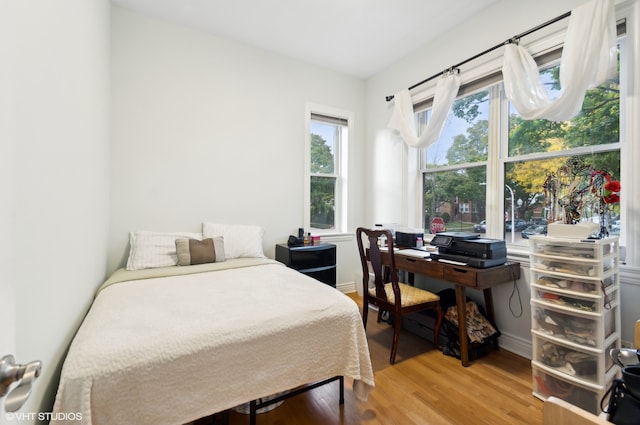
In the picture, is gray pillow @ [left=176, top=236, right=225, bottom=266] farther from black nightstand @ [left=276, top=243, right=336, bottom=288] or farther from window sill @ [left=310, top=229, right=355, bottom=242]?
window sill @ [left=310, top=229, right=355, bottom=242]

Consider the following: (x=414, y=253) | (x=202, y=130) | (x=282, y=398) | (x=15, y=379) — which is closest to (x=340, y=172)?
(x=414, y=253)

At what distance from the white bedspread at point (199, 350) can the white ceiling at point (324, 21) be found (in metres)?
2.45

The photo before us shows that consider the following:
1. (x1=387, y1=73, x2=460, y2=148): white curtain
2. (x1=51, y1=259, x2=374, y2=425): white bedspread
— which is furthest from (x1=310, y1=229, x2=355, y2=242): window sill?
(x1=51, y1=259, x2=374, y2=425): white bedspread

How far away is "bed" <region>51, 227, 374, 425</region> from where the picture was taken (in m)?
1.01

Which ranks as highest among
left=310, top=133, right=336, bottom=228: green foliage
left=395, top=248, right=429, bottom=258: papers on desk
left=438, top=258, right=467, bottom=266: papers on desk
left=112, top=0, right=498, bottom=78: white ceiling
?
left=112, top=0, right=498, bottom=78: white ceiling

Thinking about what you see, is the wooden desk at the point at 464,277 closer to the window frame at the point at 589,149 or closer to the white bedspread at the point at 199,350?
the window frame at the point at 589,149

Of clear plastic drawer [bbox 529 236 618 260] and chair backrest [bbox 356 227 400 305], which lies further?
chair backrest [bbox 356 227 400 305]

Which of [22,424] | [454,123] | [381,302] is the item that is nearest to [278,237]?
[381,302]

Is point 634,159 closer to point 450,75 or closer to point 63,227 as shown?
point 450,75

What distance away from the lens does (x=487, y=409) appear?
163 cm

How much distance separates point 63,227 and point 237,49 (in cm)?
267

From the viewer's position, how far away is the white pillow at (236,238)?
109 inches

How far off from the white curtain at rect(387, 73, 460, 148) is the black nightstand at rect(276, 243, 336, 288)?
1.54m

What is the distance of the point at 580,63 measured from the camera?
1.80m
